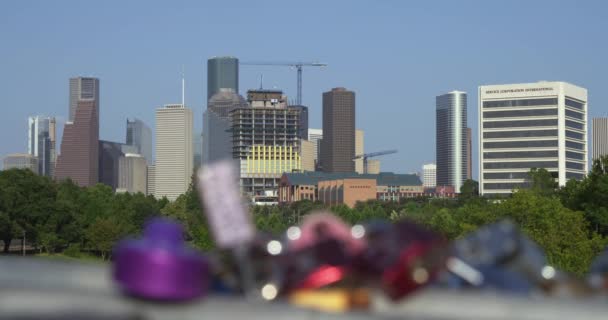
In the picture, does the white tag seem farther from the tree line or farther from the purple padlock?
the tree line

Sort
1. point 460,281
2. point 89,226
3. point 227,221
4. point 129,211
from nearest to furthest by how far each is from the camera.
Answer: point 227,221, point 460,281, point 89,226, point 129,211

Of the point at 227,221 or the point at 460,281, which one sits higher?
the point at 227,221

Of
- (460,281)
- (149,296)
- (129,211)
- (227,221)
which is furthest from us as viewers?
(129,211)

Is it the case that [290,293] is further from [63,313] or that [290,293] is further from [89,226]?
[89,226]

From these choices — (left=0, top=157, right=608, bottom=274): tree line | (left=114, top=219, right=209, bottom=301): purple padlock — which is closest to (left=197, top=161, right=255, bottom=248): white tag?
Answer: (left=114, top=219, right=209, bottom=301): purple padlock

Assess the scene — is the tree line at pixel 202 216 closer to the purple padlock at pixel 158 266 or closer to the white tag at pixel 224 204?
the white tag at pixel 224 204

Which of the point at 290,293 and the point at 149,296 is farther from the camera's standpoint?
the point at 290,293

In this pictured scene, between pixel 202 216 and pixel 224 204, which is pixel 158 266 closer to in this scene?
pixel 224 204

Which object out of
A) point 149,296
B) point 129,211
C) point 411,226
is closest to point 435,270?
point 411,226
